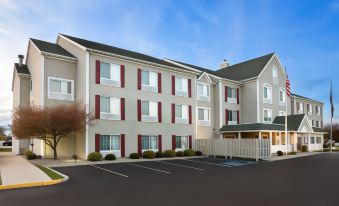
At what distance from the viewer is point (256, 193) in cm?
1036

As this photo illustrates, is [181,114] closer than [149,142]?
No

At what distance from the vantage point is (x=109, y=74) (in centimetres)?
2566

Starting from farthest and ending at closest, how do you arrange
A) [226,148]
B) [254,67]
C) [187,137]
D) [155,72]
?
[254,67], [187,137], [155,72], [226,148]

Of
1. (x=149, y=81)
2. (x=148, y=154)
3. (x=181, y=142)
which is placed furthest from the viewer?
(x=181, y=142)

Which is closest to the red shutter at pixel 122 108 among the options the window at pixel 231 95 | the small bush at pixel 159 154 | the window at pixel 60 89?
the window at pixel 60 89

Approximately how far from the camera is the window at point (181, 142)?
1184 inches

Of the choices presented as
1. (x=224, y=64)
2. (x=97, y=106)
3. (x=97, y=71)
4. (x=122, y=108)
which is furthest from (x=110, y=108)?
(x=224, y=64)

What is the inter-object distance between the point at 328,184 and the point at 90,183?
35.9 ft

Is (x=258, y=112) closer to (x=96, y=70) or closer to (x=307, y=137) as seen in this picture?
(x=307, y=137)

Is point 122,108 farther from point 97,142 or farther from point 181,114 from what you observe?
point 181,114

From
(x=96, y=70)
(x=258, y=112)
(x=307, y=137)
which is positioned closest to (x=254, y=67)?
(x=258, y=112)

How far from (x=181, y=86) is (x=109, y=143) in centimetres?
1079

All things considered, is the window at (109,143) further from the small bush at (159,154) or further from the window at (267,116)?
the window at (267,116)

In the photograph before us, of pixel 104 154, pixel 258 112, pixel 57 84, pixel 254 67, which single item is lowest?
pixel 104 154
